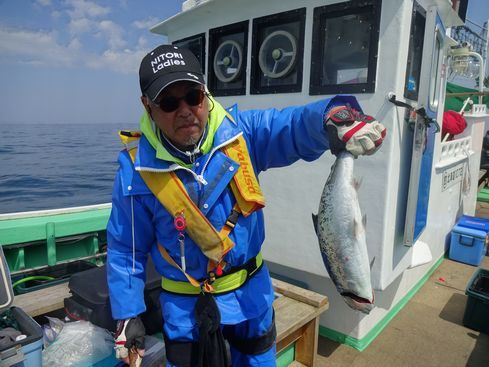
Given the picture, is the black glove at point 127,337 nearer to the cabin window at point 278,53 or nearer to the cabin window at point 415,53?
the cabin window at point 278,53

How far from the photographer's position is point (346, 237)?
164 cm

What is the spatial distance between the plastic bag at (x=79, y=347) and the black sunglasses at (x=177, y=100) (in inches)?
74.2

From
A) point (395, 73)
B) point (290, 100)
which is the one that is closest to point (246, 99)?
point (290, 100)

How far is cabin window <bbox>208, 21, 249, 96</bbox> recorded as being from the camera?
4062 mm

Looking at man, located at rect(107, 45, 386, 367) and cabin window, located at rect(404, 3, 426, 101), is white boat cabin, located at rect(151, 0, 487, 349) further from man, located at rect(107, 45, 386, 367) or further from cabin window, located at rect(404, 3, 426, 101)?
man, located at rect(107, 45, 386, 367)

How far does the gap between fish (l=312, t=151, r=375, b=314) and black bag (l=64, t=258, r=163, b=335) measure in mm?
1707

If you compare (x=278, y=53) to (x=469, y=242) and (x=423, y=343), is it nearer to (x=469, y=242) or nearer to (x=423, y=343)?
(x=423, y=343)

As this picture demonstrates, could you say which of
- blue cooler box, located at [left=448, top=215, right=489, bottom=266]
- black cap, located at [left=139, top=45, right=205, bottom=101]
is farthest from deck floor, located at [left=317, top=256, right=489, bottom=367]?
black cap, located at [left=139, top=45, right=205, bottom=101]

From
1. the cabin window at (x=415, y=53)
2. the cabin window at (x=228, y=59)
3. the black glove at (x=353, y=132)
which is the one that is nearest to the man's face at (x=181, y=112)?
the black glove at (x=353, y=132)

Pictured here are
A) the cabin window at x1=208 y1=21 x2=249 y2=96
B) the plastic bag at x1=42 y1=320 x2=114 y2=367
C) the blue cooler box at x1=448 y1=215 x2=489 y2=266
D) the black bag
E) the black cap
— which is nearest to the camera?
the black cap

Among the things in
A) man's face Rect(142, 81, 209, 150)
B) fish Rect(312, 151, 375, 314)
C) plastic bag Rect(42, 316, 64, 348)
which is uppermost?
man's face Rect(142, 81, 209, 150)

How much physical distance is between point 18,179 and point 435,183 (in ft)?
27.3

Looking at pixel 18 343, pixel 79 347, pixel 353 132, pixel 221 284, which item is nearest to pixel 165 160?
pixel 221 284

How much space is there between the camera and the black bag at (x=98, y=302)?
2680 mm
